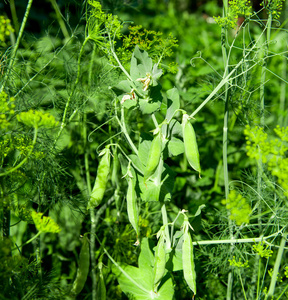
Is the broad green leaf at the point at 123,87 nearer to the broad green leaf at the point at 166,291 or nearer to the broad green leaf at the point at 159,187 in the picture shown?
the broad green leaf at the point at 159,187

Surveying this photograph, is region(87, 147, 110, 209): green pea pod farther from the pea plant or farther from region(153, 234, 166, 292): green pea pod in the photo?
region(153, 234, 166, 292): green pea pod

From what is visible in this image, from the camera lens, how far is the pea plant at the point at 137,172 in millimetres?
1224

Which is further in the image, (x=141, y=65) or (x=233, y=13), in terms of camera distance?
(x=233, y=13)

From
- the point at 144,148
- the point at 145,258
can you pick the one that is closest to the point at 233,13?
the point at 144,148

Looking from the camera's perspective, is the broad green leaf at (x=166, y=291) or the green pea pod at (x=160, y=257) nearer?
the green pea pod at (x=160, y=257)

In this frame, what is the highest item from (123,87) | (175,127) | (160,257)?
(123,87)

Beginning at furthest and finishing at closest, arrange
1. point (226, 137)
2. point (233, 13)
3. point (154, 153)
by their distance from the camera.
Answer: point (226, 137), point (233, 13), point (154, 153)

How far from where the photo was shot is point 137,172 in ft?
4.67

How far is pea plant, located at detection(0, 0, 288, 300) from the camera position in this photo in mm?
1224

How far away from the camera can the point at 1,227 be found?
1.29 m

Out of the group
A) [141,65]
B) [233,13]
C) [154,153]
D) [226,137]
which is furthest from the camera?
[226,137]

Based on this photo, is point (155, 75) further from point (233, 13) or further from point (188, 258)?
point (188, 258)

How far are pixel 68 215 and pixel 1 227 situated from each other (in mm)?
629

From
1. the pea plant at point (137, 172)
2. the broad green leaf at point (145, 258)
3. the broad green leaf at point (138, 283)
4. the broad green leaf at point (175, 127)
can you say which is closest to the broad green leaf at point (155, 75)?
the pea plant at point (137, 172)
